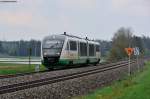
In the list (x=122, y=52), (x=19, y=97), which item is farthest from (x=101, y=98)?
(x=122, y=52)

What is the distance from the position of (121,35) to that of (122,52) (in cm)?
1409

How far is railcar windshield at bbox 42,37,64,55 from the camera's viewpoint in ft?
147

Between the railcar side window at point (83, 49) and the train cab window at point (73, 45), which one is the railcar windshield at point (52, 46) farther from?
the railcar side window at point (83, 49)

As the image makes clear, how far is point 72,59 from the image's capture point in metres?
47.1

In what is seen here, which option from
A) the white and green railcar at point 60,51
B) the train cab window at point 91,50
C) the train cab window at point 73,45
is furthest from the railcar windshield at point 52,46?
the train cab window at point 91,50

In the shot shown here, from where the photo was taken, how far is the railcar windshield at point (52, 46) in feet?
147

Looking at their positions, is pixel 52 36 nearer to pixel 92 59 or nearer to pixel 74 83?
pixel 92 59

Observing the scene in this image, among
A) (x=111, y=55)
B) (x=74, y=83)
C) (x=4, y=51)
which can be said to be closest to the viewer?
(x=74, y=83)

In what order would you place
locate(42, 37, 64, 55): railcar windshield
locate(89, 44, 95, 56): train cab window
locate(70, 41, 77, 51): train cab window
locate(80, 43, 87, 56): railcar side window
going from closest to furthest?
locate(42, 37, 64, 55): railcar windshield, locate(70, 41, 77, 51): train cab window, locate(80, 43, 87, 56): railcar side window, locate(89, 44, 95, 56): train cab window

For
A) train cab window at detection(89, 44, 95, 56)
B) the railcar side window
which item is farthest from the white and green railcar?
train cab window at detection(89, 44, 95, 56)

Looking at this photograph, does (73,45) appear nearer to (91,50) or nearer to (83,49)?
(83,49)

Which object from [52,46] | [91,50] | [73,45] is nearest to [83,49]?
[73,45]

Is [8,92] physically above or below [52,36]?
below

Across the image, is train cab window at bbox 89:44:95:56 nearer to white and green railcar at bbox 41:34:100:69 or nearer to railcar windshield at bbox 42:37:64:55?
white and green railcar at bbox 41:34:100:69
